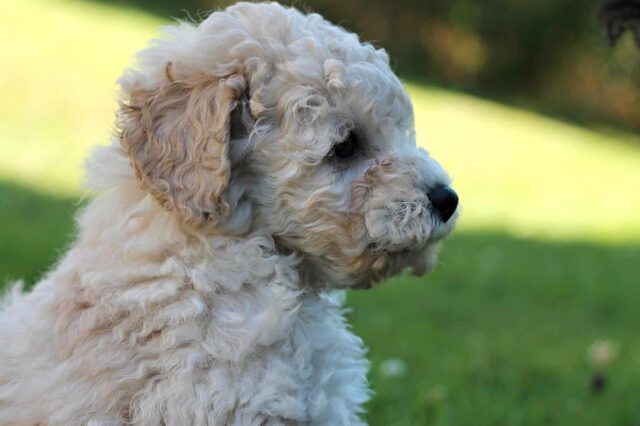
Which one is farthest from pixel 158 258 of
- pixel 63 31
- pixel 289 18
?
pixel 63 31

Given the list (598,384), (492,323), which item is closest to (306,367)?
(598,384)

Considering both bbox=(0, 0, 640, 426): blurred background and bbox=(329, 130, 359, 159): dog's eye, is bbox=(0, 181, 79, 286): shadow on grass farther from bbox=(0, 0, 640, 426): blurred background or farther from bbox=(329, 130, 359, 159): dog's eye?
bbox=(329, 130, 359, 159): dog's eye

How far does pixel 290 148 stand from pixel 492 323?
4.71m

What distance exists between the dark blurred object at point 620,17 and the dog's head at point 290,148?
1.65 m

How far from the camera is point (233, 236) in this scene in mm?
3514

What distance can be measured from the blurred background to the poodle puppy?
0.47m

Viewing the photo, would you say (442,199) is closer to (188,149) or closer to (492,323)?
(188,149)

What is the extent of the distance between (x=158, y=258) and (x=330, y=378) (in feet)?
2.58

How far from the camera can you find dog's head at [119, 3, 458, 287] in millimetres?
3416

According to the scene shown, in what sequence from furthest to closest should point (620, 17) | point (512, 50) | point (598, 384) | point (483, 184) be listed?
point (512, 50), point (483, 184), point (598, 384), point (620, 17)

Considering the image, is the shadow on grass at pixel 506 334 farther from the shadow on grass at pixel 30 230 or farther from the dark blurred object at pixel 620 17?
the shadow on grass at pixel 30 230

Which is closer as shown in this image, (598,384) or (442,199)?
(442,199)

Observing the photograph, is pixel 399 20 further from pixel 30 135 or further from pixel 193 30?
pixel 193 30

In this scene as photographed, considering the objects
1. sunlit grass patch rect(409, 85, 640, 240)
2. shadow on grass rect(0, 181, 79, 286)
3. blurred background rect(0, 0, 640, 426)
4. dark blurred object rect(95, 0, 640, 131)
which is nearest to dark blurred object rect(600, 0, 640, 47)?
blurred background rect(0, 0, 640, 426)
